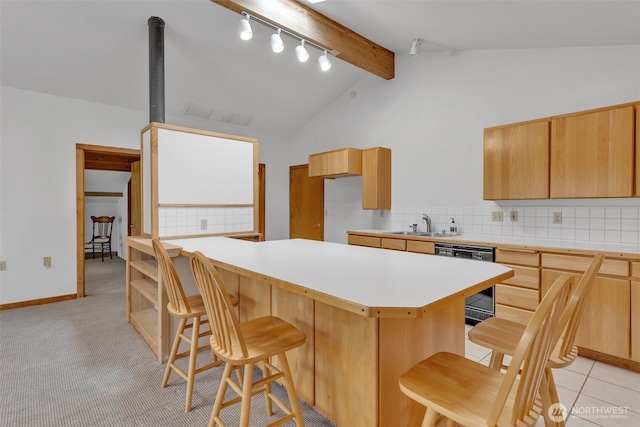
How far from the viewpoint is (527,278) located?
2742mm

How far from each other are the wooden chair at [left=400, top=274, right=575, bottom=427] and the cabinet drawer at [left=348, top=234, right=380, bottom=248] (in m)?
2.78

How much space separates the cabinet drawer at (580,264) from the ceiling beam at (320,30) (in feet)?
9.73

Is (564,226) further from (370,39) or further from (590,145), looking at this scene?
(370,39)

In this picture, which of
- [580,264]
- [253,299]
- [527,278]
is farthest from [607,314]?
[253,299]

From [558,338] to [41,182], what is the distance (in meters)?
5.04

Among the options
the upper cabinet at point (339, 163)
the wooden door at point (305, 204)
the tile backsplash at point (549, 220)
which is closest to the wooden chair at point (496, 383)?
the tile backsplash at point (549, 220)

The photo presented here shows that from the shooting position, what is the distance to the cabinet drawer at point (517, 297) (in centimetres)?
272

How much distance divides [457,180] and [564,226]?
3.86 ft

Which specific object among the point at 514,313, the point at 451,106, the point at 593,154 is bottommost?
the point at 514,313

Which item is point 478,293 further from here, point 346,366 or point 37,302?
point 37,302

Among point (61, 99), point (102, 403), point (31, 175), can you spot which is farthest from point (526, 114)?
point (31, 175)

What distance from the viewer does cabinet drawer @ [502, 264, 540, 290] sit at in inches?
106

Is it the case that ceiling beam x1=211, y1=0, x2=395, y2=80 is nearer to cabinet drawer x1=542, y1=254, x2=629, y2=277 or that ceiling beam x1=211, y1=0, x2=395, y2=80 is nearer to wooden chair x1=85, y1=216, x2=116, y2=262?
cabinet drawer x1=542, y1=254, x2=629, y2=277

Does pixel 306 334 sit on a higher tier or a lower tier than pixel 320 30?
lower
